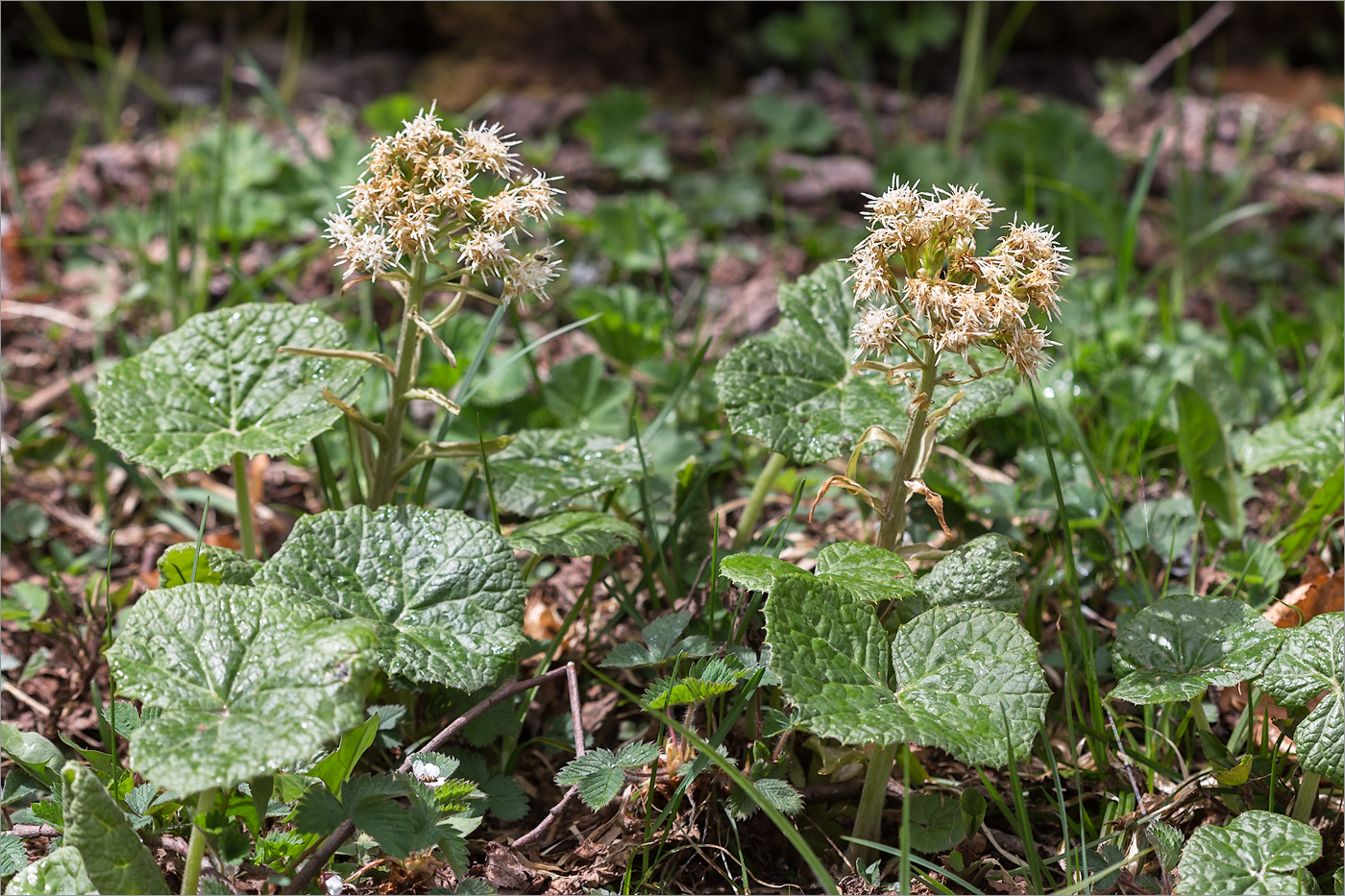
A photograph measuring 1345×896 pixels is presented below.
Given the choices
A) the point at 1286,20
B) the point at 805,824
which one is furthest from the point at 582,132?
the point at 1286,20

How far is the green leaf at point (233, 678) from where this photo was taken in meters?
1.30

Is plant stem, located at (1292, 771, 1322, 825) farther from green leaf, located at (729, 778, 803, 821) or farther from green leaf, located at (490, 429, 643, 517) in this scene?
green leaf, located at (490, 429, 643, 517)

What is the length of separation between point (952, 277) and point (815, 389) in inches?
18.6

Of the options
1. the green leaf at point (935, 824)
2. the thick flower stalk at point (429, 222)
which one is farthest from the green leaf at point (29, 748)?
the green leaf at point (935, 824)

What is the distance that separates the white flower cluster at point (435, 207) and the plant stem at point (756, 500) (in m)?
0.65

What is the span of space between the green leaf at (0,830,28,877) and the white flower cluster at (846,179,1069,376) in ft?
4.86

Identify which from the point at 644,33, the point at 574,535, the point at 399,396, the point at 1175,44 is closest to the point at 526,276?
the point at 399,396

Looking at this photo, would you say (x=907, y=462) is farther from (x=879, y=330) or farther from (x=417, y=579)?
(x=417, y=579)

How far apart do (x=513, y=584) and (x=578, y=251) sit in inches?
82.5

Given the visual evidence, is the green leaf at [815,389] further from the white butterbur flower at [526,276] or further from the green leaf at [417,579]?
the green leaf at [417,579]

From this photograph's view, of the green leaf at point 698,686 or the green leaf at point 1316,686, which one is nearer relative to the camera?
the green leaf at point 1316,686

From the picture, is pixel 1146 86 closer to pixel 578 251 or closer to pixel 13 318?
pixel 578 251

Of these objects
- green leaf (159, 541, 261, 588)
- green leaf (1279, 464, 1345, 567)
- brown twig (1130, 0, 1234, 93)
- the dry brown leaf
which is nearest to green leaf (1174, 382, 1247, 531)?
green leaf (1279, 464, 1345, 567)

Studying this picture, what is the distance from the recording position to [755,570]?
1616 mm
